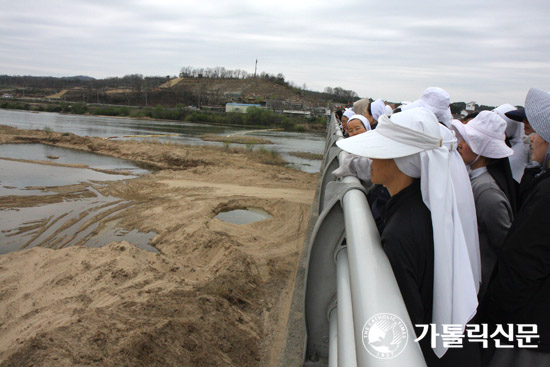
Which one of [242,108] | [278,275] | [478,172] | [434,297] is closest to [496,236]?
[478,172]

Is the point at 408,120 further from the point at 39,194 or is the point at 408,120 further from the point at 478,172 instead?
the point at 39,194

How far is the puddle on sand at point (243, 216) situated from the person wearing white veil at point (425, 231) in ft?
26.8

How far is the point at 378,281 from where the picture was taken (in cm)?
96

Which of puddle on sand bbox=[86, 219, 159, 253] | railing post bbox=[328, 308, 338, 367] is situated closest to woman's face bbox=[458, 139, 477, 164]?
railing post bbox=[328, 308, 338, 367]

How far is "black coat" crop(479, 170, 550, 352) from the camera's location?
1.47 meters

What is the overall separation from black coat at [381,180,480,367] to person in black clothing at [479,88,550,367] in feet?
0.99

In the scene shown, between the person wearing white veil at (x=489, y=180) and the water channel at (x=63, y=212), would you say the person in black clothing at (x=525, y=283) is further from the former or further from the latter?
the water channel at (x=63, y=212)

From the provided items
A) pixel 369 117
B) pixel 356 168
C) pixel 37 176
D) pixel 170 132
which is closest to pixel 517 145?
pixel 356 168

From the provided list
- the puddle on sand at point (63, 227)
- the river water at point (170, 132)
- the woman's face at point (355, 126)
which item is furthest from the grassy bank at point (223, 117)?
the woman's face at point (355, 126)

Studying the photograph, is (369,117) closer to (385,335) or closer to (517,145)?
(517,145)

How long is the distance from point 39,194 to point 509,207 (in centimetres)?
1252

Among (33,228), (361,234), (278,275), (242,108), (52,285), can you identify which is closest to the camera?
(361,234)

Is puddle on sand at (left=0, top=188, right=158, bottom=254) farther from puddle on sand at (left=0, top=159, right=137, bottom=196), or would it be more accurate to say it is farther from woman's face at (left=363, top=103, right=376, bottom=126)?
woman's face at (left=363, top=103, right=376, bottom=126)

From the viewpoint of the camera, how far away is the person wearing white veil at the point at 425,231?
129 centimetres
